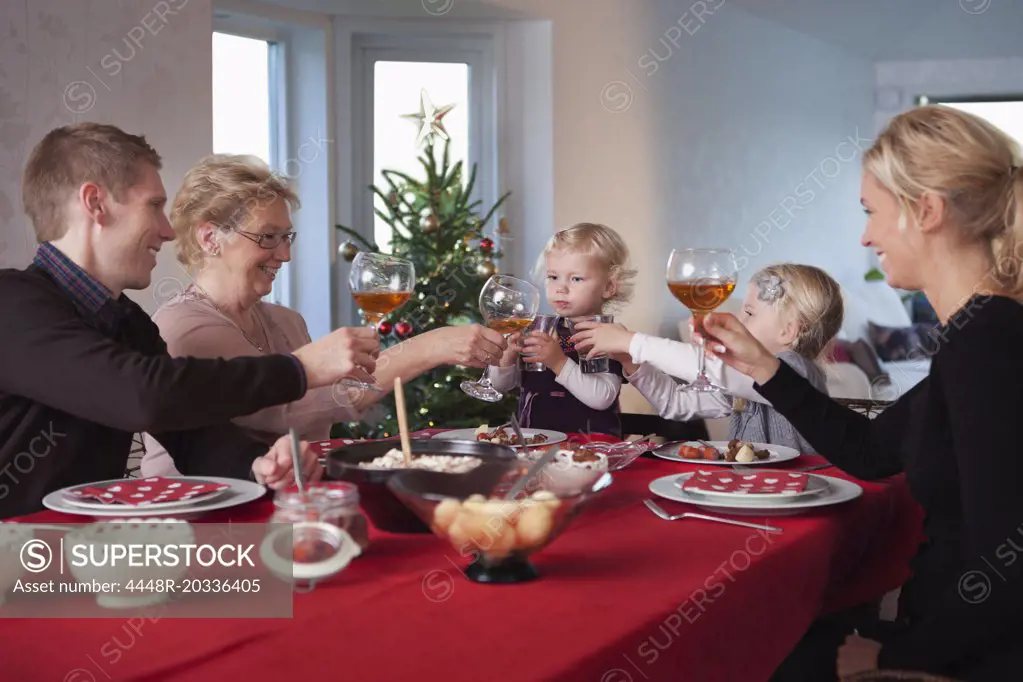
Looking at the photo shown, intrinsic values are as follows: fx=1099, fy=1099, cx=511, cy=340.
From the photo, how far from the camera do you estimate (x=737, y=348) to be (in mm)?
Answer: 2008

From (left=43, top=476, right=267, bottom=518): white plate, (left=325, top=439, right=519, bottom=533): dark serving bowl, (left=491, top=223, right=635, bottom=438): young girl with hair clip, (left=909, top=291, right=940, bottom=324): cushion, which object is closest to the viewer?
(left=325, top=439, right=519, bottom=533): dark serving bowl

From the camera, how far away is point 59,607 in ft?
4.07

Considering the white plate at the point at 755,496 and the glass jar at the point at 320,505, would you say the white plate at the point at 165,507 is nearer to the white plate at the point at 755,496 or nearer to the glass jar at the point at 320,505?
the glass jar at the point at 320,505

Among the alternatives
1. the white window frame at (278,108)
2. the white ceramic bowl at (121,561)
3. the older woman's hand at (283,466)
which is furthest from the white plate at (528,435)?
the white window frame at (278,108)

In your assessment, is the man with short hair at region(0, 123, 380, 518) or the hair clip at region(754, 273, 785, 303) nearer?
the man with short hair at region(0, 123, 380, 518)

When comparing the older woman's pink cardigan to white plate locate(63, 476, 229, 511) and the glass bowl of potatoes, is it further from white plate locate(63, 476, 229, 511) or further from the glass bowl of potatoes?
the glass bowl of potatoes

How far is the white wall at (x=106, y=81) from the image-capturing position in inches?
123

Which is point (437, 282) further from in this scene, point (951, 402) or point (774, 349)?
point (951, 402)

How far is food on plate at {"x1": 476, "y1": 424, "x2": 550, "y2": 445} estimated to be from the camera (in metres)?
2.14

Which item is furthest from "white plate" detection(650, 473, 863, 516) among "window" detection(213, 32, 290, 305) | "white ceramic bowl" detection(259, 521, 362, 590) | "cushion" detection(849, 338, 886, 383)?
"cushion" detection(849, 338, 886, 383)

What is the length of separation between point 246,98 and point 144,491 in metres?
3.57

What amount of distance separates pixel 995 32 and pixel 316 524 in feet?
26.2

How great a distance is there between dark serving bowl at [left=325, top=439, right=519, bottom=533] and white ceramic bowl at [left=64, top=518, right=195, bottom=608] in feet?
0.98

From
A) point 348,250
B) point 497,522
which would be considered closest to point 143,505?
point 497,522
